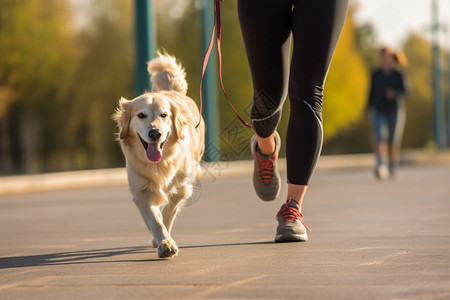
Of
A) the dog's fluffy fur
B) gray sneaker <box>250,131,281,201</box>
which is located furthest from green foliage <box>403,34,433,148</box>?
the dog's fluffy fur

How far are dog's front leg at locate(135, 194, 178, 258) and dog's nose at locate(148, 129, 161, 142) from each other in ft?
1.08

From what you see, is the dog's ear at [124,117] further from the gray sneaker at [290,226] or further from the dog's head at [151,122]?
the gray sneaker at [290,226]

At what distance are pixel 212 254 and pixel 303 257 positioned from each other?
0.56 metres

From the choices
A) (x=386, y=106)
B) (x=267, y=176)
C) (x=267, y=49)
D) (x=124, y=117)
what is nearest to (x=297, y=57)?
(x=267, y=49)

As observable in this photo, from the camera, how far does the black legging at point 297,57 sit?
16.8 feet

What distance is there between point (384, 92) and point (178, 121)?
29.5 ft

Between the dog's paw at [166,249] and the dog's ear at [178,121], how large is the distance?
969 mm

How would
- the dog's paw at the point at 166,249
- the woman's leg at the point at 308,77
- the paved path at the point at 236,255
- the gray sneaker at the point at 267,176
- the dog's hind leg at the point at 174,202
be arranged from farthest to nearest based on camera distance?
the gray sneaker at the point at 267,176
the dog's hind leg at the point at 174,202
the woman's leg at the point at 308,77
the dog's paw at the point at 166,249
the paved path at the point at 236,255

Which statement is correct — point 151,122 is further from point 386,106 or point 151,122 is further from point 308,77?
point 386,106

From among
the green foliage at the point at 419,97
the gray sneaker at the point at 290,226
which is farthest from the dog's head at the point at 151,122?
the green foliage at the point at 419,97

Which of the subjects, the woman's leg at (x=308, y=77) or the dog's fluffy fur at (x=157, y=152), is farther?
the dog's fluffy fur at (x=157, y=152)

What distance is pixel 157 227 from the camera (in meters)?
4.91

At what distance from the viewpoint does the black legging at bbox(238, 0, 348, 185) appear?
5.11 m

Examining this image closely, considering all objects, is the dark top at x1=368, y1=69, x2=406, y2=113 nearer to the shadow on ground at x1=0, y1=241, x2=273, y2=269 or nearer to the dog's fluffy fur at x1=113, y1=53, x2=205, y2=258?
the dog's fluffy fur at x1=113, y1=53, x2=205, y2=258
